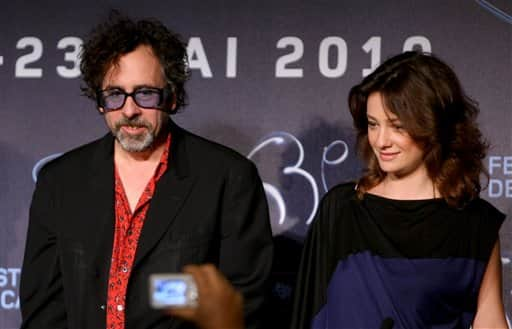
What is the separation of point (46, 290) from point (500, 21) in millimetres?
1814

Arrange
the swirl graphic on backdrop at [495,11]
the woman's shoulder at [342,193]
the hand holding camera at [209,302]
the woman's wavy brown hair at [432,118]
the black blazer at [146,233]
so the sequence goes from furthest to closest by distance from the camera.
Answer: the swirl graphic on backdrop at [495,11]
the woman's shoulder at [342,193]
the black blazer at [146,233]
the woman's wavy brown hair at [432,118]
the hand holding camera at [209,302]

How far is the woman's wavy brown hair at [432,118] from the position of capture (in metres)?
2.58

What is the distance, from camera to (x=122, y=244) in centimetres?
273

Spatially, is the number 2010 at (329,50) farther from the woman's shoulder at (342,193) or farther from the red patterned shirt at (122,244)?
the red patterned shirt at (122,244)

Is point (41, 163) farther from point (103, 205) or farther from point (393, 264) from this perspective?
point (393, 264)

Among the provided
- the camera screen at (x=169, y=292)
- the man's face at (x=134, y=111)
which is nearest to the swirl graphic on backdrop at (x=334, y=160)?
the man's face at (x=134, y=111)

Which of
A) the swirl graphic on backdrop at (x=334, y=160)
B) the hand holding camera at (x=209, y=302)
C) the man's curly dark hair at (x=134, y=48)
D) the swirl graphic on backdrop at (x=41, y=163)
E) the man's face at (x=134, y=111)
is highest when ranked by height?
the man's curly dark hair at (x=134, y=48)

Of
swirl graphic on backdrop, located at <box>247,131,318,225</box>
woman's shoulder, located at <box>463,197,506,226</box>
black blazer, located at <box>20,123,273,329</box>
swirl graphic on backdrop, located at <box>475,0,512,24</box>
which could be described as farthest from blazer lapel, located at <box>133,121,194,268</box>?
swirl graphic on backdrop, located at <box>475,0,512,24</box>

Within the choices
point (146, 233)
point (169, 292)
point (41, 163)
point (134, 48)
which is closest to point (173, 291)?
point (169, 292)

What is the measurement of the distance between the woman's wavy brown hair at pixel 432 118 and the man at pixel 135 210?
0.40 meters

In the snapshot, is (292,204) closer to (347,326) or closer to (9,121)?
(347,326)

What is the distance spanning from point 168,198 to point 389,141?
0.66 meters

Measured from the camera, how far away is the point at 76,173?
2.87m

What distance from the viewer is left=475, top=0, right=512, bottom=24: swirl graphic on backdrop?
3.31 m
